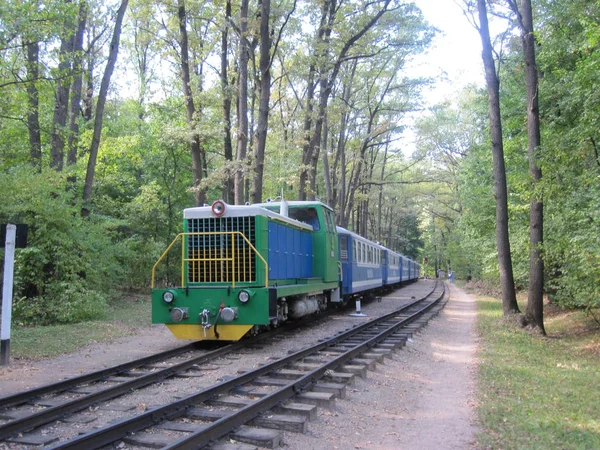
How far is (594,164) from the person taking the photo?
10.2 meters

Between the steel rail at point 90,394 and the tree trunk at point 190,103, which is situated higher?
the tree trunk at point 190,103

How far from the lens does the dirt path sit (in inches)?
186

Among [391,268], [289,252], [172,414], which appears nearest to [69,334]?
[289,252]

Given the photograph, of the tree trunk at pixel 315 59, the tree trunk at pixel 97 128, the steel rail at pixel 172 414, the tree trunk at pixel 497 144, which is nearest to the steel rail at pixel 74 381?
the steel rail at pixel 172 414

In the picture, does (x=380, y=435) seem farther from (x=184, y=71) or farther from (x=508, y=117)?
(x=184, y=71)

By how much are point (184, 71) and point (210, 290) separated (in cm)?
1360

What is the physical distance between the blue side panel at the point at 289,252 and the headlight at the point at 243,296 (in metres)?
1.20

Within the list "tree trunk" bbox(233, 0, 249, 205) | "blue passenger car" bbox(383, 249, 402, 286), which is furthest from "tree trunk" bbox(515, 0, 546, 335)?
"blue passenger car" bbox(383, 249, 402, 286)

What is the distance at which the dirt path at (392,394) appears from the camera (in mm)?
4719

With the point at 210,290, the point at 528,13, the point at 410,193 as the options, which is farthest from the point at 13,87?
the point at 410,193

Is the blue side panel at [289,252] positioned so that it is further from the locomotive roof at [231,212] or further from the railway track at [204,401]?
the railway track at [204,401]

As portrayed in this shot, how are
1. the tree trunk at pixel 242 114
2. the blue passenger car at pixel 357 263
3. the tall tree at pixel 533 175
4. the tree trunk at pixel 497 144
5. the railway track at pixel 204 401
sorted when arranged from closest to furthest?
the railway track at pixel 204 401 → the tall tree at pixel 533 175 → the tree trunk at pixel 497 144 → the blue passenger car at pixel 357 263 → the tree trunk at pixel 242 114

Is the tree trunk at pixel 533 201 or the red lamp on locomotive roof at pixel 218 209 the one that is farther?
the tree trunk at pixel 533 201

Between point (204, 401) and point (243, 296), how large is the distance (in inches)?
132
